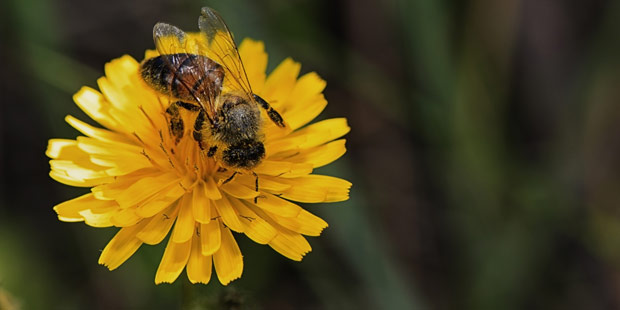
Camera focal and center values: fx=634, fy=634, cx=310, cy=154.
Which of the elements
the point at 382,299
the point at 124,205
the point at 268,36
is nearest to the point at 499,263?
the point at 382,299

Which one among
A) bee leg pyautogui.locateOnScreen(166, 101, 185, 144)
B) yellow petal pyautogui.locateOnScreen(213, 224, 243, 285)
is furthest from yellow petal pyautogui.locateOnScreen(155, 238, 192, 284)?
bee leg pyautogui.locateOnScreen(166, 101, 185, 144)

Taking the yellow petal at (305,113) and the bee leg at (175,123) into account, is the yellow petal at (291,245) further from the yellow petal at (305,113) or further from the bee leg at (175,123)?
the bee leg at (175,123)

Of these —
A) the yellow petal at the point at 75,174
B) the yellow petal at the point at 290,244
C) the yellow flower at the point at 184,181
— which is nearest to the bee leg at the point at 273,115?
the yellow flower at the point at 184,181

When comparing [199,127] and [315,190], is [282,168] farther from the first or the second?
[199,127]

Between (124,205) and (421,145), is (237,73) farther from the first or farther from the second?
(421,145)

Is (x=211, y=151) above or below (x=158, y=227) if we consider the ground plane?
above

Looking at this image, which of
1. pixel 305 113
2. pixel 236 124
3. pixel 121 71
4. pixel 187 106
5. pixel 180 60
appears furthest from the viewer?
pixel 121 71

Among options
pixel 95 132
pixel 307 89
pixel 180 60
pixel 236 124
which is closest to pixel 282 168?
A: pixel 236 124
